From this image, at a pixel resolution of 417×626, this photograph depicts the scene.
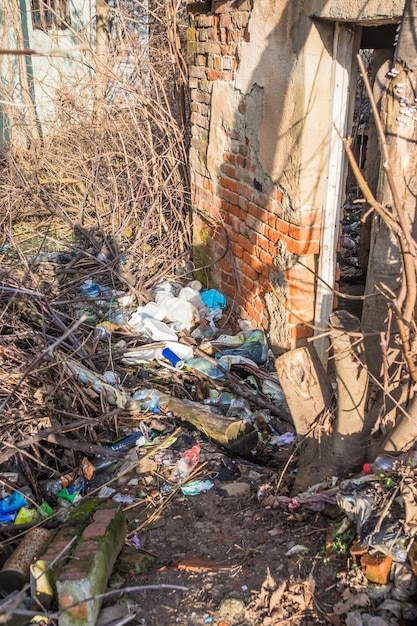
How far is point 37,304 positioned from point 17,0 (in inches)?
334

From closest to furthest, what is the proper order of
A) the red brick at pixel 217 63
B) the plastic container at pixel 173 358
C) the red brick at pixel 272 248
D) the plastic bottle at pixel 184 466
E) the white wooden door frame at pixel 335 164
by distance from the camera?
the plastic bottle at pixel 184 466 < the white wooden door frame at pixel 335 164 < the red brick at pixel 272 248 < the plastic container at pixel 173 358 < the red brick at pixel 217 63

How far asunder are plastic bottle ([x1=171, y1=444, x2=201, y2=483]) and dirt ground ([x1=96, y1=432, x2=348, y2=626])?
8cm

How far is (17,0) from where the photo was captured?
11.2 m

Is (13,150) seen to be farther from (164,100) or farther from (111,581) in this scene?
(111,581)

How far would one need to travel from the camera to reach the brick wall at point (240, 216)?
15.0 feet

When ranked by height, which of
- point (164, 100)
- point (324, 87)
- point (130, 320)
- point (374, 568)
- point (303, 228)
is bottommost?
point (130, 320)

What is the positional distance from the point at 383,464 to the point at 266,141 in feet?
9.36

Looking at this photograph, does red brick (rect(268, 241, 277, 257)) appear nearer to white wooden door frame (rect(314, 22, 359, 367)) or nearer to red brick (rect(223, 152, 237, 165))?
white wooden door frame (rect(314, 22, 359, 367))

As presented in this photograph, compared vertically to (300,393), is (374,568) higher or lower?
lower

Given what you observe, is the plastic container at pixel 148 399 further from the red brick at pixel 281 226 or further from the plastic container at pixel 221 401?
the red brick at pixel 281 226

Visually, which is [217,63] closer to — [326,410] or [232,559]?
[326,410]

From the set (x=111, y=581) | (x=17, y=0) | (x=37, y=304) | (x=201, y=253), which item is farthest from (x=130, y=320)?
(x=17, y=0)

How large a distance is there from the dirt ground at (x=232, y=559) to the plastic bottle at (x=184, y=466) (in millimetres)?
76

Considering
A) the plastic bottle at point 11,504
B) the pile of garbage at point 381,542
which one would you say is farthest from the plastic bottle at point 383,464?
the plastic bottle at point 11,504
